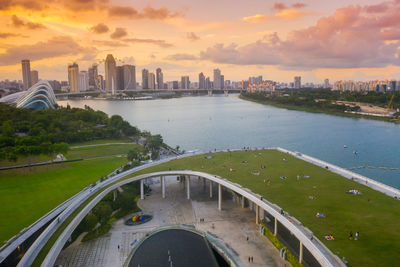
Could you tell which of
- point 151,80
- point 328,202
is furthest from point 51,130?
point 151,80

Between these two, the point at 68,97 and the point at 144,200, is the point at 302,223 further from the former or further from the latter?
the point at 68,97

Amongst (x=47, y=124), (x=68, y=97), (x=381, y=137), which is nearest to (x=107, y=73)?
(x=68, y=97)

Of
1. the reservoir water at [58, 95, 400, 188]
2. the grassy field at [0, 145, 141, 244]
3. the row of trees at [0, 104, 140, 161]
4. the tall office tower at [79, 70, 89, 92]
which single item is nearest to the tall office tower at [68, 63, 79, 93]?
the tall office tower at [79, 70, 89, 92]

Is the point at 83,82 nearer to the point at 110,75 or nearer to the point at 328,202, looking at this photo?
the point at 110,75

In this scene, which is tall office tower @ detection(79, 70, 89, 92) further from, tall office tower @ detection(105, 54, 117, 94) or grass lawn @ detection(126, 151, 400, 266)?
grass lawn @ detection(126, 151, 400, 266)

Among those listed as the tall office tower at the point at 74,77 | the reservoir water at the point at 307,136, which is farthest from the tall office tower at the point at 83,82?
the reservoir water at the point at 307,136
